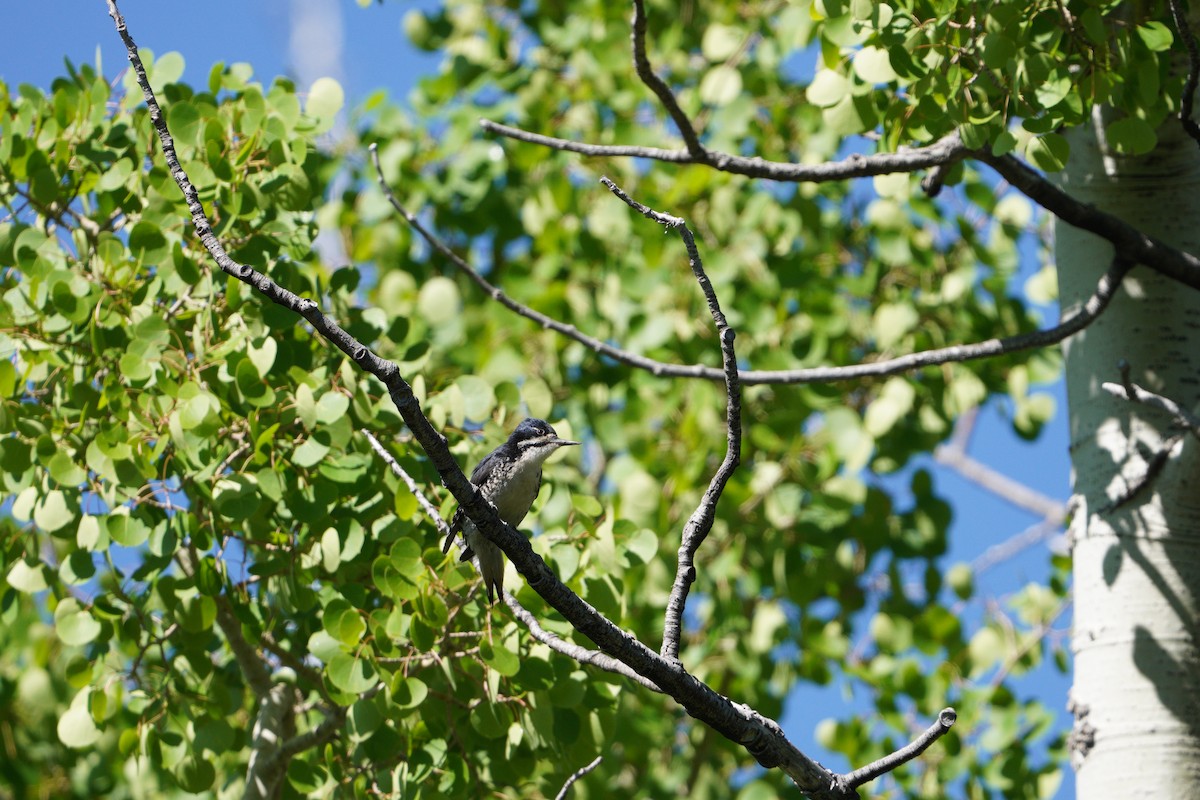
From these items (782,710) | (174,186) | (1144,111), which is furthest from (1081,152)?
(782,710)

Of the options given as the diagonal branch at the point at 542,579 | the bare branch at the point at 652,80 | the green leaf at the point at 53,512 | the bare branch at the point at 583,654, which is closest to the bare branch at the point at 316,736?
the bare branch at the point at 583,654

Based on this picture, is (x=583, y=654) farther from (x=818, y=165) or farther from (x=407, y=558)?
(x=818, y=165)

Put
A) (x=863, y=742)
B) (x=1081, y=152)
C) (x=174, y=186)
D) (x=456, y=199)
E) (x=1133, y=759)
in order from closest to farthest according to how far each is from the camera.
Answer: (x=1133, y=759) < (x=174, y=186) < (x=1081, y=152) < (x=863, y=742) < (x=456, y=199)

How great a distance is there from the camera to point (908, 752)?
2.16 meters

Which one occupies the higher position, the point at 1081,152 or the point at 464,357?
the point at 464,357

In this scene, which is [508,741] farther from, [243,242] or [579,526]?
[243,242]

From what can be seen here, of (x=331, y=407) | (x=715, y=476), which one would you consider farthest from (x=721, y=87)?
(x=715, y=476)

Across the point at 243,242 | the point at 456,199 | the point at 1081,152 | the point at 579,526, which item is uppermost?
the point at 456,199

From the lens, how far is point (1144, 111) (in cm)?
270

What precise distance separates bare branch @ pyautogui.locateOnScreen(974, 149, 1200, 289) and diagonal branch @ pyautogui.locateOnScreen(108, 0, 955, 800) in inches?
53.8

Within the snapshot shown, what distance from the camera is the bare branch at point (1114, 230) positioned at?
111 inches

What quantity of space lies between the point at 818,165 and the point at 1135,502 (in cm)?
104

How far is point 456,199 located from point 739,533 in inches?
95.2

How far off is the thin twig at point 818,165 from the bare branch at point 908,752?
1.25 meters
